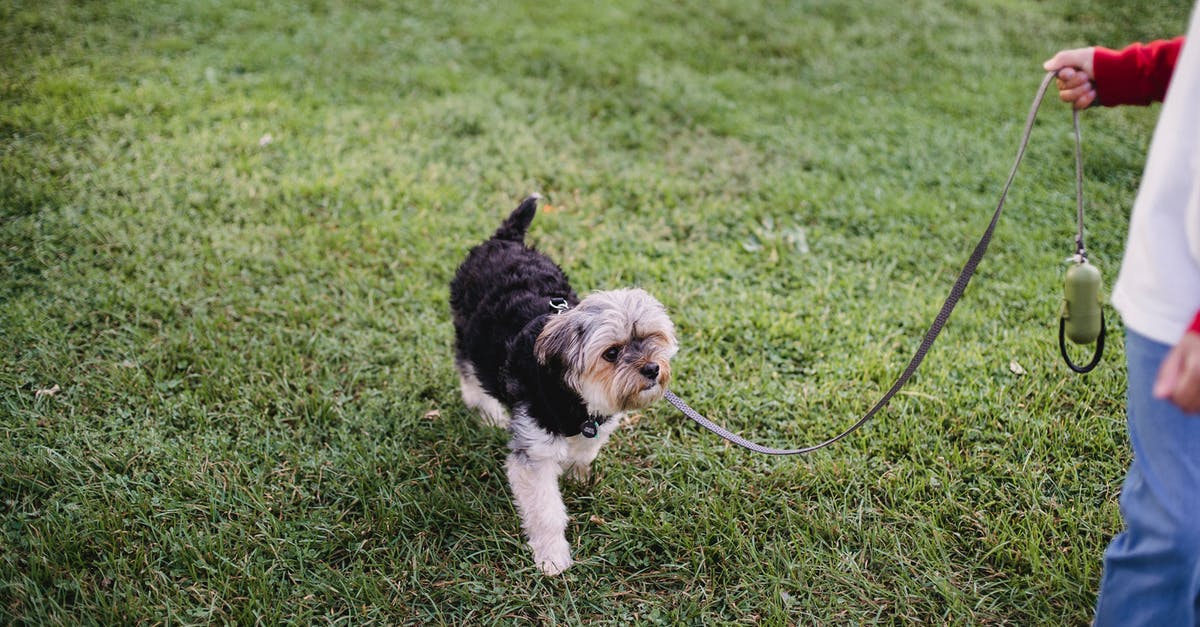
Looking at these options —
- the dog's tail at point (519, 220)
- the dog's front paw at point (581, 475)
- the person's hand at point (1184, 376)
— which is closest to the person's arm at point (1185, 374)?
the person's hand at point (1184, 376)

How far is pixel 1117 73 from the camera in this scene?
2.56 metres

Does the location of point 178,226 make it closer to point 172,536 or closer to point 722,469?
point 172,536

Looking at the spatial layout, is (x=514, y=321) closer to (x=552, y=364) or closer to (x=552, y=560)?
(x=552, y=364)

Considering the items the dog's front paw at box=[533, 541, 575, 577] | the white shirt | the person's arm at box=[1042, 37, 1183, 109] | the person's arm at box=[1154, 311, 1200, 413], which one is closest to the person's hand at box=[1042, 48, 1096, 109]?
the person's arm at box=[1042, 37, 1183, 109]

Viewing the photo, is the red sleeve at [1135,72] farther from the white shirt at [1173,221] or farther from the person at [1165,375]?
the white shirt at [1173,221]

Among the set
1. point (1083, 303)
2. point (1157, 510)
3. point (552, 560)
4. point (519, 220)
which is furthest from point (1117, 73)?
point (552, 560)

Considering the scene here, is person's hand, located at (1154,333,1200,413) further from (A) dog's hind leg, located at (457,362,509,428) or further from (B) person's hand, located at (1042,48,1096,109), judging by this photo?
(A) dog's hind leg, located at (457,362,509,428)

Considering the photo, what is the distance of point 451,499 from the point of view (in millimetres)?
3475

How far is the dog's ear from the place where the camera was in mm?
2941

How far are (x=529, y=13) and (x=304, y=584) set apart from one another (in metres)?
7.90

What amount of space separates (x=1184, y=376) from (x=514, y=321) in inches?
96.1

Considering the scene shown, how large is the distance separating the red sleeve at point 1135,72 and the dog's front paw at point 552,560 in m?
2.84

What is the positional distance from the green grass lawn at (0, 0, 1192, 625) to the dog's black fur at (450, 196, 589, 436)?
60cm

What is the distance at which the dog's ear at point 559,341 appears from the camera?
2941mm
